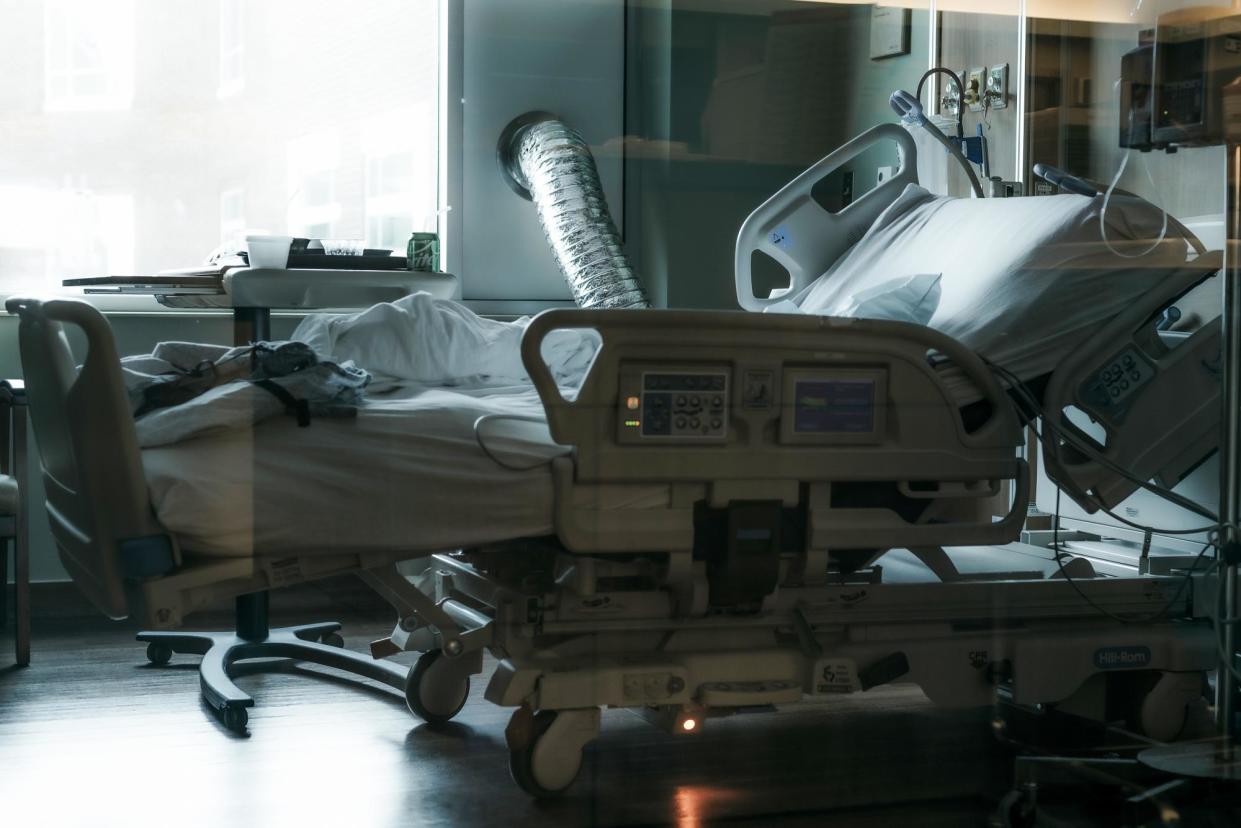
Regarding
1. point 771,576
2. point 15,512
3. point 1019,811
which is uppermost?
point 15,512


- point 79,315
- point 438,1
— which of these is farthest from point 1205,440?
point 79,315

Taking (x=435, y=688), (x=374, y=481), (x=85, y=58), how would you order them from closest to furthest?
(x=85, y=58) < (x=374, y=481) < (x=435, y=688)

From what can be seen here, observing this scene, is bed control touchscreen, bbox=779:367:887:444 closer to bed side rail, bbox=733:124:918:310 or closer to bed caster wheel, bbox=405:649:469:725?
bed side rail, bbox=733:124:918:310

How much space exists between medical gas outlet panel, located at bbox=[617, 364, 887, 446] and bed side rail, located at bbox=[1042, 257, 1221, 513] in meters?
0.36

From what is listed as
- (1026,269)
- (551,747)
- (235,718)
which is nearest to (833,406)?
(1026,269)

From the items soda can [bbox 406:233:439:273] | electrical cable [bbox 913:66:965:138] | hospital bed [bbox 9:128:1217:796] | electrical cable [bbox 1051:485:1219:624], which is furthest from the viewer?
electrical cable [bbox 1051:485:1219:624]

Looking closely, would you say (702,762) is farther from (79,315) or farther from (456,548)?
(79,315)

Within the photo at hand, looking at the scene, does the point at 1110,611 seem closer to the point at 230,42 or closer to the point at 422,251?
the point at 422,251

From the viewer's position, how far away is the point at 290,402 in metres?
1.69

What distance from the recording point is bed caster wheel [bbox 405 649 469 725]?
225cm

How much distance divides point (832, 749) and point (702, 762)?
200 mm

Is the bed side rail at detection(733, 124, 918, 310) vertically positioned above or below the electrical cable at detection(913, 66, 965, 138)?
below

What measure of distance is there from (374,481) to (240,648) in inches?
17.2

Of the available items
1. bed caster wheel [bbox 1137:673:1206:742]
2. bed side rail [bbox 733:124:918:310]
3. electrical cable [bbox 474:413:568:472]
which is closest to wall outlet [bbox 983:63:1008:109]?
bed side rail [bbox 733:124:918:310]
